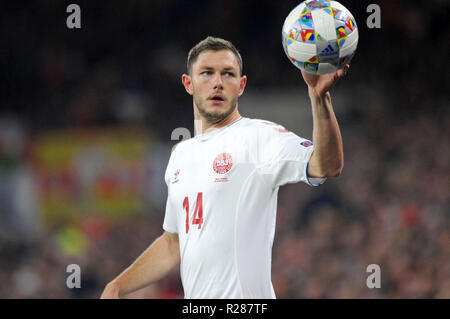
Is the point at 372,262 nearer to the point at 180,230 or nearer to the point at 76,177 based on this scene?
the point at 180,230

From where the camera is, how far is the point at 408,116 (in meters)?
12.8

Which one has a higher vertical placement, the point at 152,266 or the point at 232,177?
the point at 232,177

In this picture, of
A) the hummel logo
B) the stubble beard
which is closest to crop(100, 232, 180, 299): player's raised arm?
the stubble beard

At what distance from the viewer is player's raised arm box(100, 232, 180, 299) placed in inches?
187

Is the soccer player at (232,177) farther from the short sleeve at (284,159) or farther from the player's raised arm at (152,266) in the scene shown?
the player's raised arm at (152,266)

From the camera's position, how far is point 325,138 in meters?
3.70

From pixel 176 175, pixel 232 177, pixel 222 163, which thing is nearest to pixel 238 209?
pixel 232 177

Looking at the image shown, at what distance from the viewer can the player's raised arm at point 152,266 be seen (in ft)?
15.6

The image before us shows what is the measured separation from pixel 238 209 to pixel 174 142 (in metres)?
10.9

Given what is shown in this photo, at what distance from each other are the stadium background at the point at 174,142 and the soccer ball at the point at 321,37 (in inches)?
214

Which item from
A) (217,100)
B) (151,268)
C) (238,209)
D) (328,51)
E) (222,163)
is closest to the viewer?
(328,51)

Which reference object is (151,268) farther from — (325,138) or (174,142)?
(174,142)

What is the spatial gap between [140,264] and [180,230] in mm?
557

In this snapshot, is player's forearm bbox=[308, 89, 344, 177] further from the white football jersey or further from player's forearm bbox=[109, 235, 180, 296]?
player's forearm bbox=[109, 235, 180, 296]
